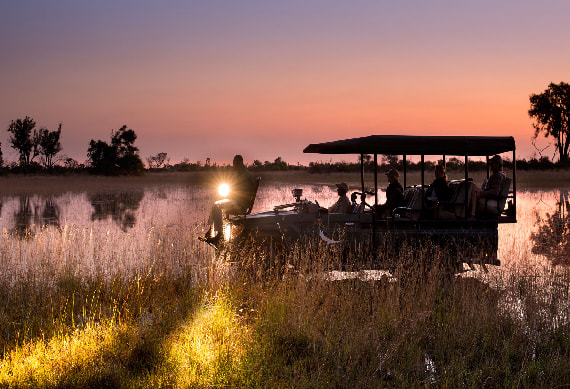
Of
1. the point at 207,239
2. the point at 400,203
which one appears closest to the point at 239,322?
the point at 207,239

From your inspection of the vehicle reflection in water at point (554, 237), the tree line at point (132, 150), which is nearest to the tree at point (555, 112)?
the tree line at point (132, 150)

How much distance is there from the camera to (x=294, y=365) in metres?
5.63

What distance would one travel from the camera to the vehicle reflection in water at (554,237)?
41.4ft

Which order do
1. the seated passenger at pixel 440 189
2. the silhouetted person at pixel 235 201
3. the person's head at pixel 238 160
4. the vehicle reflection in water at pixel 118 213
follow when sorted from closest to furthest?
the seated passenger at pixel 440 189 → the silhouetted person at pixel 235 201 → the person's head at pixel 238 160 → the vehicle reflection in water at pixel 118 213

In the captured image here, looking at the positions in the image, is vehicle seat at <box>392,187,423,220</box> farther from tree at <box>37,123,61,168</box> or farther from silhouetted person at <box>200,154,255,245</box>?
tree at <box>37,123,61,168</box>

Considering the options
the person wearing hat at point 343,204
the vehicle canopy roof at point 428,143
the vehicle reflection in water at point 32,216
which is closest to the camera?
the vehicle canopy roof at point 428,143

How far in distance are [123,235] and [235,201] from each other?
22.7ft

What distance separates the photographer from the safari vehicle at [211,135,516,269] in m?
8.66

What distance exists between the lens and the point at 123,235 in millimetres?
15812

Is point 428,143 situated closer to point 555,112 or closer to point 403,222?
point 403,222

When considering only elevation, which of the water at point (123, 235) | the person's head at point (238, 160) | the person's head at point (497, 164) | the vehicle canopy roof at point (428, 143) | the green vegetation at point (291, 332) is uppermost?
the vehicle canopy roof at point (428, 143)

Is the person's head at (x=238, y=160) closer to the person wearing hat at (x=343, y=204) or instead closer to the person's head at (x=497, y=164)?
the person wearing hat at (x=343, y=204)

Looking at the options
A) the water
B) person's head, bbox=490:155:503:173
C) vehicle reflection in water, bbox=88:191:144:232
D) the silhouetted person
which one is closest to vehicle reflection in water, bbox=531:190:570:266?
the water

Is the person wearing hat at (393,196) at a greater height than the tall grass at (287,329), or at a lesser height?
greater
